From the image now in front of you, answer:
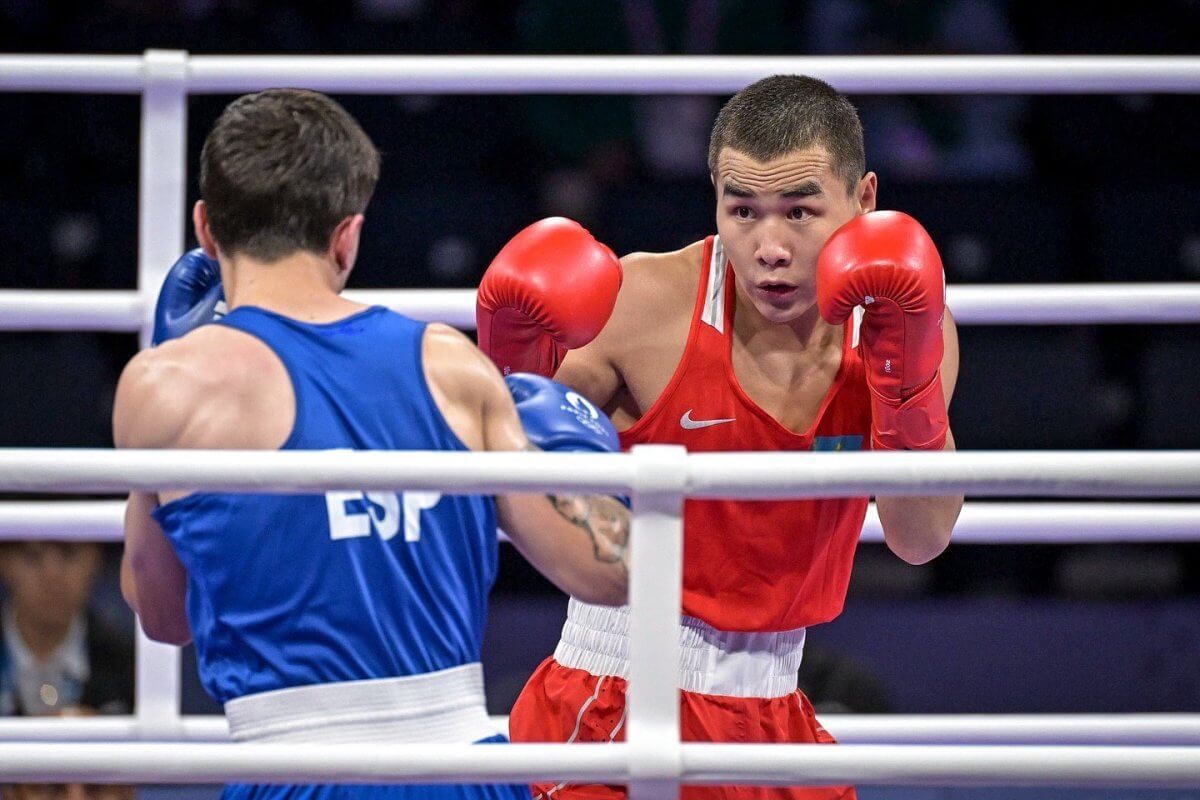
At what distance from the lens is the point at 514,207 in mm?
4344

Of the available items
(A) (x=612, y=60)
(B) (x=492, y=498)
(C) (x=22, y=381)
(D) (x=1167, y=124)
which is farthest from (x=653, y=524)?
(D) (x=1167, y=124)

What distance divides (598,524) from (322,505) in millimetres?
284

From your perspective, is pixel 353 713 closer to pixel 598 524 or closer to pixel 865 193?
pixel 598 524

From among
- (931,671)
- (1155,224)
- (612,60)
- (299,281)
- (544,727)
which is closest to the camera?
(299,281)

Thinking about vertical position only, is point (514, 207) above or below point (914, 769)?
above

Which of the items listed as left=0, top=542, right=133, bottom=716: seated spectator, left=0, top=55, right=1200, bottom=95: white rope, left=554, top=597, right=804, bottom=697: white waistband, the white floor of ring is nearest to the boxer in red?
left=554, top=597, right=804, bottom=697: white waistband

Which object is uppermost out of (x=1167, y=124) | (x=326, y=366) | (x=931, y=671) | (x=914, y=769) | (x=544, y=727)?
(x=1167, y=124)

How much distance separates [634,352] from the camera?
2098 mm

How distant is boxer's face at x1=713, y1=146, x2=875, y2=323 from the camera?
2010mm

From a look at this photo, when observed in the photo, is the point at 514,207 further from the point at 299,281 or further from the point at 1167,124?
the point at 299,281

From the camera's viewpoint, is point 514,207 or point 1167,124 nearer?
A: point 514,207

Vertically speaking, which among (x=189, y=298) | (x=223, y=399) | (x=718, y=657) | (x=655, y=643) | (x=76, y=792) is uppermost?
(x=189, y=298)

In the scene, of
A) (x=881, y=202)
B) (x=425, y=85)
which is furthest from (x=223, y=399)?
(x=881, y=202)

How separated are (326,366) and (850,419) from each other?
905mm
